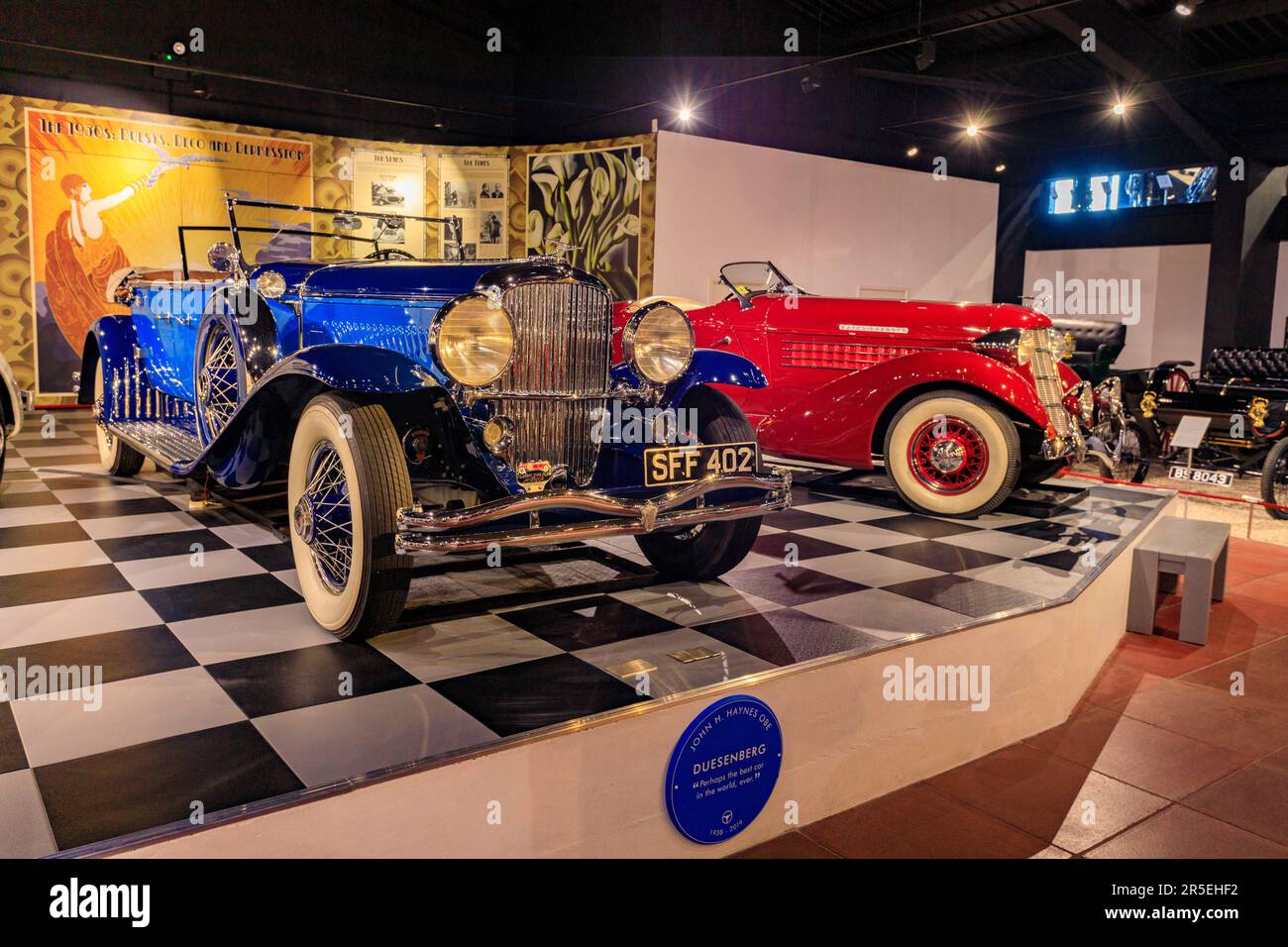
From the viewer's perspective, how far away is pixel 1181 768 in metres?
2.40

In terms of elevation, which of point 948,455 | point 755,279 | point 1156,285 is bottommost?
point 948,455

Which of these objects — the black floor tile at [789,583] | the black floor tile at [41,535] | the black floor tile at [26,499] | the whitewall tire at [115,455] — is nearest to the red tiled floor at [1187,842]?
the black floor tile at [789,583]

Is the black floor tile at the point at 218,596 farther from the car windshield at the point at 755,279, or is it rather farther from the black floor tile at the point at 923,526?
the car windshield at the point at 755,279

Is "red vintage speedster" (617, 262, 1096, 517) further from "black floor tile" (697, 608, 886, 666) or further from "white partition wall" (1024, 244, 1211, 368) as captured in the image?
"white partition wall" (1024, 244, 1211, 368)

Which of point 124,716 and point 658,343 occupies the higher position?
point 658,343

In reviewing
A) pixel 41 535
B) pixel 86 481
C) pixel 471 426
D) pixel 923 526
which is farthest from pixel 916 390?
pixel 86 481

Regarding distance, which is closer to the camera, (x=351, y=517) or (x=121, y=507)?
(x=351, y=517)

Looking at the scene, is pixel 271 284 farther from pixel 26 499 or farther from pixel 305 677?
pixel 305 677

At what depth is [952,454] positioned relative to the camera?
4297 mm

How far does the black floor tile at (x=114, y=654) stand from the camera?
6.85 ft

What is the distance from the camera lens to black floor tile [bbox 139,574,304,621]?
8.23 feet

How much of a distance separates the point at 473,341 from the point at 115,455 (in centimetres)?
310
